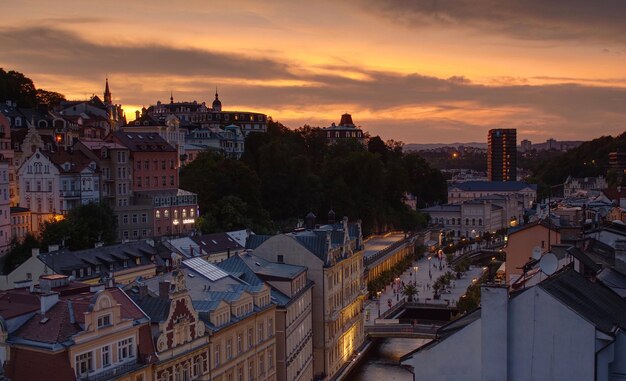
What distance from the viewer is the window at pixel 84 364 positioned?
79.7 feet

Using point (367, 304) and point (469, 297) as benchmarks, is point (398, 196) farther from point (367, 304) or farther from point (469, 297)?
point (469, 297)

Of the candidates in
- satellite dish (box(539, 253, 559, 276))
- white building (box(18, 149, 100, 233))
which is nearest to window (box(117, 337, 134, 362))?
satellite dish (box(539, 253, 559, 276))

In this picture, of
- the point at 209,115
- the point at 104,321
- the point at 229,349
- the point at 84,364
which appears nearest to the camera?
the point at 84,364

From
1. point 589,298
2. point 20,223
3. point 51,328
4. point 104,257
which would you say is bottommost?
point 104,257

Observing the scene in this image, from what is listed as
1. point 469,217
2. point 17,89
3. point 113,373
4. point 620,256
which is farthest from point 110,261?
point 469,217

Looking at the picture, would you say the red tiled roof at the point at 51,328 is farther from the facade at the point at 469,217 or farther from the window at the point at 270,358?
the facade at the point at 469,217

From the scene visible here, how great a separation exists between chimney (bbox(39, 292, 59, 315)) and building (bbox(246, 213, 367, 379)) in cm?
2124

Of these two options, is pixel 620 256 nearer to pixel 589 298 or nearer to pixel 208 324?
pixel 589 298

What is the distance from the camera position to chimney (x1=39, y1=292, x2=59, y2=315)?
995 inches

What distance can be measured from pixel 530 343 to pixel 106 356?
14636 mm

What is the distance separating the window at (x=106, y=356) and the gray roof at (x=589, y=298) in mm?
14573

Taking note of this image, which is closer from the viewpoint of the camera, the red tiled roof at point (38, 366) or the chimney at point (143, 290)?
the red tiled roof at point (38, 366)

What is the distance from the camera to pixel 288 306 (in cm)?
3900

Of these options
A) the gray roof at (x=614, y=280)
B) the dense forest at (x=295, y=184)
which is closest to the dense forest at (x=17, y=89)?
the dense forest at (x=295, y=184)
